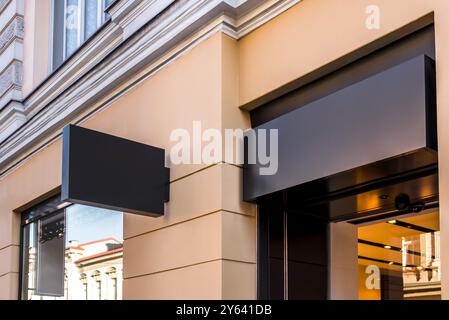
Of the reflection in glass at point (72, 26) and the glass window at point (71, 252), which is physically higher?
the reflection in glass at point (72, 26)

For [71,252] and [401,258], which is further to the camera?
[71,252]

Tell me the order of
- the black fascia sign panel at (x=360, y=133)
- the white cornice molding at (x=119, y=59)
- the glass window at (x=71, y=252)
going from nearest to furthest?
the black fascia sign panel at (x=360, y=133), the white cornice molding at (x=119, y=59), the glass window at (x=71, y=252)

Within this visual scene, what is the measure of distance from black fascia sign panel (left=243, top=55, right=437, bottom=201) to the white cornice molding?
4.01 feet

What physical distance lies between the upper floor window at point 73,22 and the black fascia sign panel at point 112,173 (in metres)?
3.40

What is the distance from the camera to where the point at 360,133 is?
216 inches

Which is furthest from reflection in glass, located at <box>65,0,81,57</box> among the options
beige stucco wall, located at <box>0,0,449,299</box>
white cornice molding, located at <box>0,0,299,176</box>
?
beige stucco wall, located at <box>0,0,449,299</box>

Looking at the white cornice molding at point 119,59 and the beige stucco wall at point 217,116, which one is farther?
the white cornice molding at point 119,59

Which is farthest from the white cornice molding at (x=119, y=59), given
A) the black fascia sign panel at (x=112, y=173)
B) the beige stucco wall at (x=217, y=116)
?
the black fascia sign panel at (x=112, y=173)

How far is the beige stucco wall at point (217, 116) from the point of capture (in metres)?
5.96

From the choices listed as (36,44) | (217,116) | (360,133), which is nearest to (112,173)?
(217,116)

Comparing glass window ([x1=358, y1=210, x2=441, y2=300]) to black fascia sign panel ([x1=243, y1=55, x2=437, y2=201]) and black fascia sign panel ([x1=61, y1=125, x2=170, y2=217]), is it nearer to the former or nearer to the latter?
black fascia sign panel ([x1=243, y1=55, x2=437, y2=201])

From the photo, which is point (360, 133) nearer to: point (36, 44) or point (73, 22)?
point (73, 22)

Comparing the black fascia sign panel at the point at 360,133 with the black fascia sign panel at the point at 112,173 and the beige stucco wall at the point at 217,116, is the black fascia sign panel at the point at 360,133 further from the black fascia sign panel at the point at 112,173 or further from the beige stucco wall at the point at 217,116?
the black fascia sign panel at the point at 112,173

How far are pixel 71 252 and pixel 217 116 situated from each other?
13.2 ft
